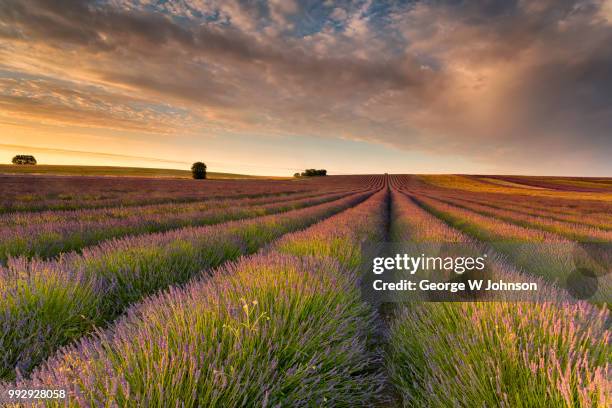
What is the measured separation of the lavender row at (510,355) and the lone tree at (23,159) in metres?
115

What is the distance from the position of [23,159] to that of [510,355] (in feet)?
379

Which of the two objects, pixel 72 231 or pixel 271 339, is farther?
pixel 72 231

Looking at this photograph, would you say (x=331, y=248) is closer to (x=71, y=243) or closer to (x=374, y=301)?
(x=374, y=301)

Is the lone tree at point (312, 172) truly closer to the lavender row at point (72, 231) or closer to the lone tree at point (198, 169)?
the lone tree at point (198, 169)

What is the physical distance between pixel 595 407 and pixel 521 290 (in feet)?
4.61

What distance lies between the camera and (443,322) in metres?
2.47

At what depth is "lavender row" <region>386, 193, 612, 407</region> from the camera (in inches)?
52.1

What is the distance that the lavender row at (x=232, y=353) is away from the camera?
1.22m

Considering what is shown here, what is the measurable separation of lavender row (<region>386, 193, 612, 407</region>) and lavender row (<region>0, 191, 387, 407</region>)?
40 centimetres

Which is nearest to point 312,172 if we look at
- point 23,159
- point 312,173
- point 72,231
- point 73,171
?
point 312,173

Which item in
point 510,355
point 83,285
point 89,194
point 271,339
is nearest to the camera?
point 510,355

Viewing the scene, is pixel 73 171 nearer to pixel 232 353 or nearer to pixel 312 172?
pixel 312 172

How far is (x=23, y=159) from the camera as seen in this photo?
268ft

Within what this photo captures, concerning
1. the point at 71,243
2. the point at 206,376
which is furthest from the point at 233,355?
the point at 71,243
